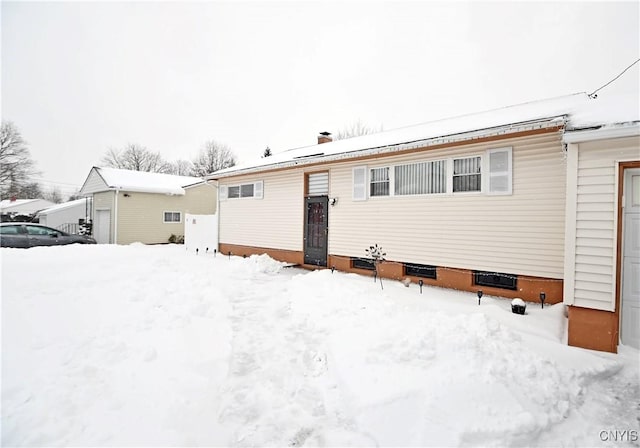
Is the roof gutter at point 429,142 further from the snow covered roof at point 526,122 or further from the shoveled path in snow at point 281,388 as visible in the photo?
the shoveled path in snow at point 281,388

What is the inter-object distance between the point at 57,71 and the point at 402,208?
18.3 m

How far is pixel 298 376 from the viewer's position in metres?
3.28

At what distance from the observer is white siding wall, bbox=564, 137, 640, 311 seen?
379 centimetres

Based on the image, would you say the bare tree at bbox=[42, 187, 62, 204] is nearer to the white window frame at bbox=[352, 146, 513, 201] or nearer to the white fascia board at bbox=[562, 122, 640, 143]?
the white window frame at bbox=[352, 146, 513, 201]

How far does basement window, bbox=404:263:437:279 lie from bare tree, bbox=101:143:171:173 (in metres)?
46.1

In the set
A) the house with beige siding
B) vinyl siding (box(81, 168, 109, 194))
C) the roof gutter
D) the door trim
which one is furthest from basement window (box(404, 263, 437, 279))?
vinyl siding (box(81, 168, 109, 194))

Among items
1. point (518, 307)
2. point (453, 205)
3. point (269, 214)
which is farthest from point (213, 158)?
point (518, 307)

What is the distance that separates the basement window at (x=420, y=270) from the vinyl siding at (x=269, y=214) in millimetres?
3817

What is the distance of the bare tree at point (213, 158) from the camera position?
3972cm

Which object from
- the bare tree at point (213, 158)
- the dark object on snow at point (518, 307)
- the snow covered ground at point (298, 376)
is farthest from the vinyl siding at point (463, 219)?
the bare tree at point (213, 158)

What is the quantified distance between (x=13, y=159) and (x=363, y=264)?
139 ft

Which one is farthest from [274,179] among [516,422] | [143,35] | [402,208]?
[143,35]

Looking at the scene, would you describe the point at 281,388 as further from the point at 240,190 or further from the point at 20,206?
the point at 20,206

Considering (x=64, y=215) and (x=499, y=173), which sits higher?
(x=499, y=173)
